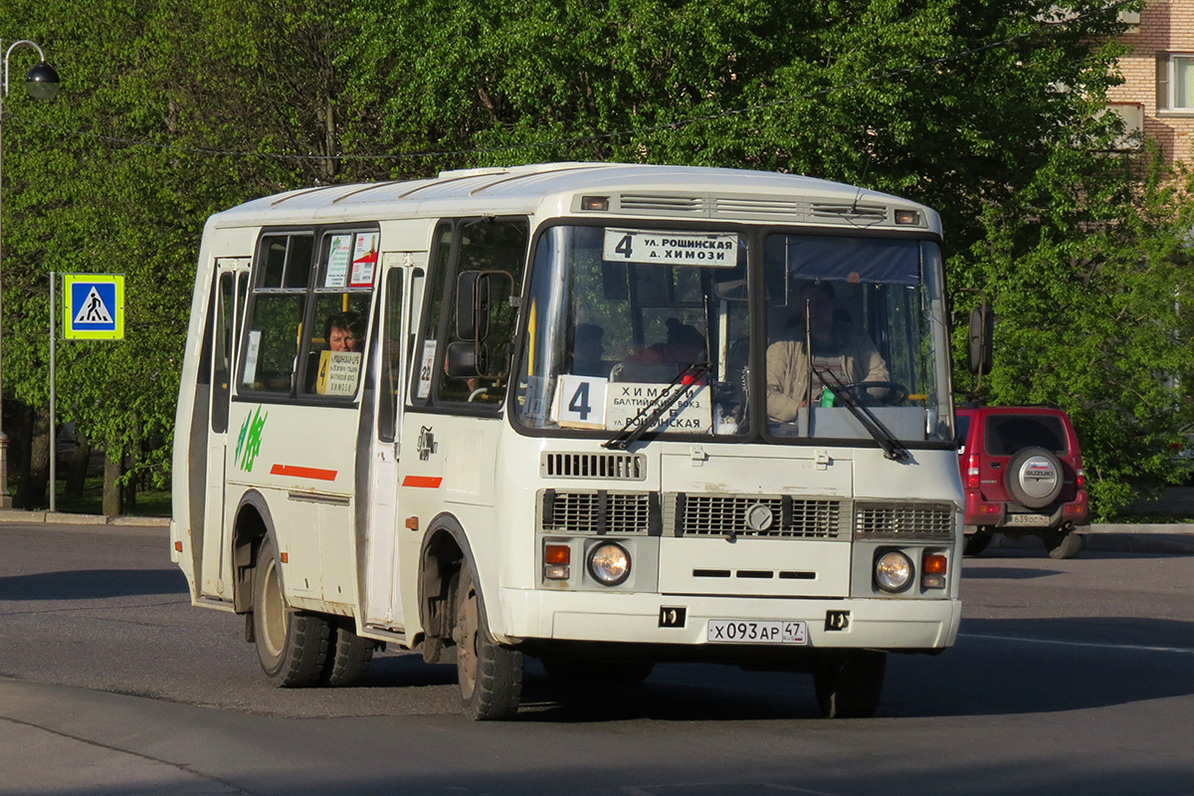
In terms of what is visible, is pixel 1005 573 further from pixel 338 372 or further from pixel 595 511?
pixel 595 511

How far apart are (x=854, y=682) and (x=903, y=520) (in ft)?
3.73

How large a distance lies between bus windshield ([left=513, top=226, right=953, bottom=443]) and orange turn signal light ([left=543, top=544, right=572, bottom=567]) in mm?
560

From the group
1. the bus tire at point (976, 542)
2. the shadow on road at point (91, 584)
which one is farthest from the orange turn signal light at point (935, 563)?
the bus tire at point (976, 542)

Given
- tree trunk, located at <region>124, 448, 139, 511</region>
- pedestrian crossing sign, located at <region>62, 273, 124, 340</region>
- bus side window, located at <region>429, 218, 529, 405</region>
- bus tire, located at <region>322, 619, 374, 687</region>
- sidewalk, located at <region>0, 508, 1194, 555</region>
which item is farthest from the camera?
tree trunk, located at <region>124, 448, 139, 511</region>

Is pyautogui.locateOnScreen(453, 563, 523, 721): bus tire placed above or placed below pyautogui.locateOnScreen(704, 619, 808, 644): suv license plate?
below

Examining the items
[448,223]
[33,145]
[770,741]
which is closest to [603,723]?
[770,741]

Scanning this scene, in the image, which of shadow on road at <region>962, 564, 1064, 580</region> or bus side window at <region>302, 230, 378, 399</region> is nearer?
bus side window at <region>302, 230, 378, 399</region>

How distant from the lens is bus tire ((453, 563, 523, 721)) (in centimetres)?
1016

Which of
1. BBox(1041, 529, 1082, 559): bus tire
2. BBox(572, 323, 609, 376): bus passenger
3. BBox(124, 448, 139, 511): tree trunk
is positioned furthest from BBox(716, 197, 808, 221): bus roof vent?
BBox(124, 448, 139, 511): tree trunk

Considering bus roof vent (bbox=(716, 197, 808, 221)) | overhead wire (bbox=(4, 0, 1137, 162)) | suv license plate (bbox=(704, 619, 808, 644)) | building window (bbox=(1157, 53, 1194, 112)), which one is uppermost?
building window (bbox=(1157, 53, 1194, 112))

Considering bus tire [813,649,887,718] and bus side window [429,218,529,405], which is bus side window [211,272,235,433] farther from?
bus tire [813,649,887,718]

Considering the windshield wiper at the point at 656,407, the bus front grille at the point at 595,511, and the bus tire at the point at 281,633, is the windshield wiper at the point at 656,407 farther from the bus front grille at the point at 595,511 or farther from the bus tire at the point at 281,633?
the bus tire at the point at 281,633

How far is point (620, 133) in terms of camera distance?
3369 centimetres

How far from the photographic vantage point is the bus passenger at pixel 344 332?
39.7 feet
